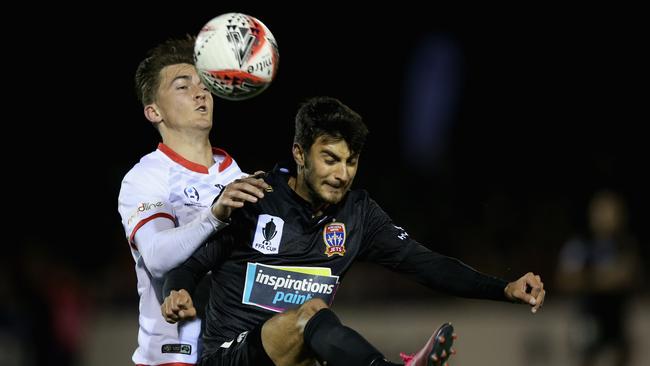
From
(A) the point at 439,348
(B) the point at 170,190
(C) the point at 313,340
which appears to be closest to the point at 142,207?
(B) the point at 170,190

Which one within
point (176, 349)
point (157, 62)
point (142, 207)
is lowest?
point (176, 349)

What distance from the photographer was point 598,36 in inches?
703

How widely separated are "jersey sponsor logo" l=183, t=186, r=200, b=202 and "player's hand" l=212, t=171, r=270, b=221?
2.28 ft

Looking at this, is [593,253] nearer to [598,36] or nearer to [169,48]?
[169,48]

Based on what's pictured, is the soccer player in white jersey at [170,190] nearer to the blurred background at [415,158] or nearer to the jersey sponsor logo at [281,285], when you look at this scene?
the jersey sponsor logo at [281,285]

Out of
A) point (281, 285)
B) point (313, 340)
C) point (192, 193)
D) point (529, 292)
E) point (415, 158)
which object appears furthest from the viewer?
point (415, 158)

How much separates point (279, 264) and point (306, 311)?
458mm

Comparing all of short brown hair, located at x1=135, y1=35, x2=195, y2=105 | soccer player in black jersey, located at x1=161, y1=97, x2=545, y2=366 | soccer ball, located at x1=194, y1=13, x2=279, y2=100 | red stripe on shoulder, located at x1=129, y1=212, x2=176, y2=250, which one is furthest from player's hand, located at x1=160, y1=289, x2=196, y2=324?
short brown hair, located at x1=135, y1=35, x2=195, y2=105

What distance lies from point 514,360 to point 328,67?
317 inches

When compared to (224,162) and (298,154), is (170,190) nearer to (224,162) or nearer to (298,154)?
(224,162)

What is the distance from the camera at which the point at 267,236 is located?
4.64 meters

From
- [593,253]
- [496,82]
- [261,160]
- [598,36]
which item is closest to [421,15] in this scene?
[496,82]

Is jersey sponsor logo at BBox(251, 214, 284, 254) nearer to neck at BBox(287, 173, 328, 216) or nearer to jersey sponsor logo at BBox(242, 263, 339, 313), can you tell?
jersey sponsor logo at BBox(242, 263, 339, 313)

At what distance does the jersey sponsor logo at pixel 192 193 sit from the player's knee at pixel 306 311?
1.06 meters
